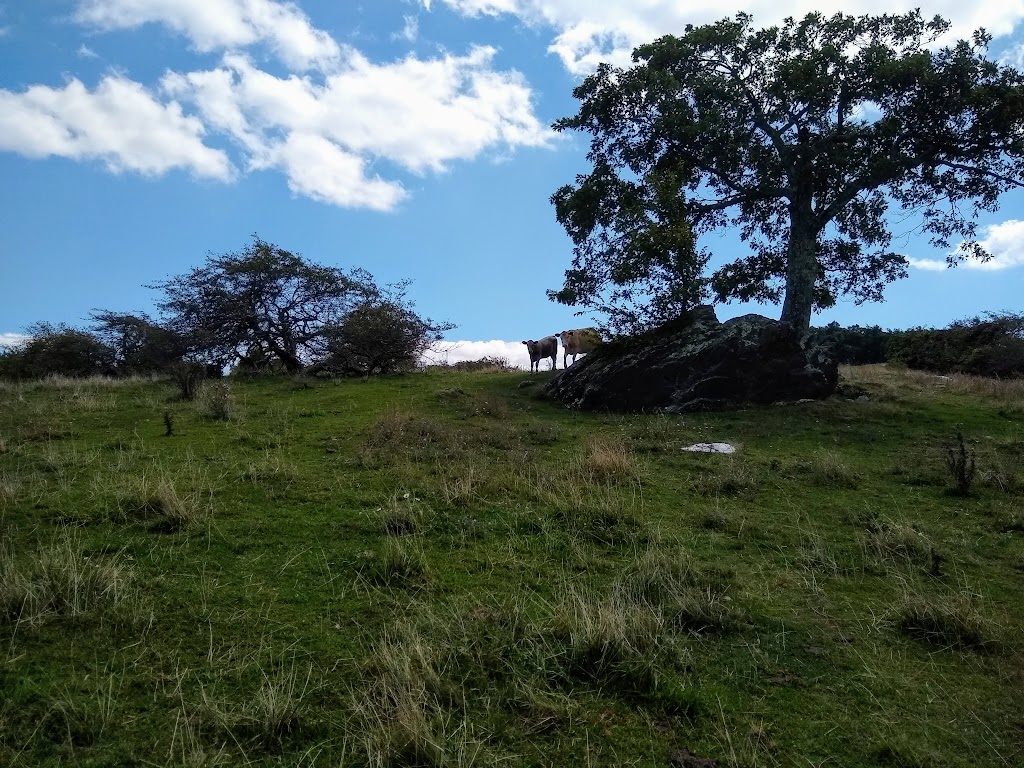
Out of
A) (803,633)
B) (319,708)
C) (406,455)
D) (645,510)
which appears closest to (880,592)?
(803,633)

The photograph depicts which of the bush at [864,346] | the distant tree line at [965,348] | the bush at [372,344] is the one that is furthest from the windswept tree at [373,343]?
the bush at [864,346]

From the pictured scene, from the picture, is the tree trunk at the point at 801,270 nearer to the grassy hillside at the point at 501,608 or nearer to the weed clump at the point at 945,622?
the grassy hillside at the point at 501,608

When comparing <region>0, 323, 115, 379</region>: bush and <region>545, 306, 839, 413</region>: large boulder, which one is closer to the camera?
<region>545, 306, 839, 413</region>: large boulder

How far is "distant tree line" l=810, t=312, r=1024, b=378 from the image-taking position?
26.1 meters

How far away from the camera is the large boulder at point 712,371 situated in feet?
48.3

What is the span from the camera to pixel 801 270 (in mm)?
16984

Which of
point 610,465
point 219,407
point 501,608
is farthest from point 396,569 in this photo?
point 219,407

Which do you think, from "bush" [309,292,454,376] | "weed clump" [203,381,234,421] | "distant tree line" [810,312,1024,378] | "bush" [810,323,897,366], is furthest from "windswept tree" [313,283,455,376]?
"bush" [810,323,897,366]

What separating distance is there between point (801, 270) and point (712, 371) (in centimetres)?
437

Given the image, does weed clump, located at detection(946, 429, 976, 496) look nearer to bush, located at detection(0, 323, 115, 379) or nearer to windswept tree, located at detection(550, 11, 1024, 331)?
windswept tree, located at detection(550, 11, 1024, 331)

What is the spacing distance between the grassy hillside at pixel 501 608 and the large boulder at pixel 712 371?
503cm

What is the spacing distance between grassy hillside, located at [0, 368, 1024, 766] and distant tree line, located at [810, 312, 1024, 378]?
60.7 ft

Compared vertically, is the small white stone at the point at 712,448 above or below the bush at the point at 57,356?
below

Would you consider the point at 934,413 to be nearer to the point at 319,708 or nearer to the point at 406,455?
the point at 406,455
